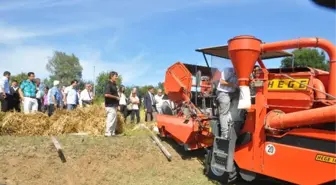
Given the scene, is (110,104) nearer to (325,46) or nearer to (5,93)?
(5,93)

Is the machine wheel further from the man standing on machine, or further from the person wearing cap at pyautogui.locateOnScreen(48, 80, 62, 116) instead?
the person wearing cap at pyautogui.locateOnScreen(48, 80, 62, 116)

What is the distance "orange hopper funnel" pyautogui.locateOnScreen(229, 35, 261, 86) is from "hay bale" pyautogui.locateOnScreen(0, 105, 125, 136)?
196 inches

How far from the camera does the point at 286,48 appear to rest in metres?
5.78

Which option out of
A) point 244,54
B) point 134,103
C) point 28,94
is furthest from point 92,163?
point 134,103

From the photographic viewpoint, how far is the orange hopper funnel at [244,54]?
5875mm

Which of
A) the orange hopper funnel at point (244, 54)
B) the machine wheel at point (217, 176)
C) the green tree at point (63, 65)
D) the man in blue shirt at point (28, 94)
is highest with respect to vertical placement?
the green tree at point (63, 65)

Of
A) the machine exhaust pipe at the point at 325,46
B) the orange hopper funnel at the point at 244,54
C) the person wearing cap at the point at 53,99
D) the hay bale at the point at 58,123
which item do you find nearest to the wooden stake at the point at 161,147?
the hay bale at the point at 58,123

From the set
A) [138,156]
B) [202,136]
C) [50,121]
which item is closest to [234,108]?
[202,136]

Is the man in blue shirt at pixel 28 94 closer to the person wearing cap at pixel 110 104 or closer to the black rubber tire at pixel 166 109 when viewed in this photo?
the person wearing cap at pixel 110 104

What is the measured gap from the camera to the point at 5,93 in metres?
10.6

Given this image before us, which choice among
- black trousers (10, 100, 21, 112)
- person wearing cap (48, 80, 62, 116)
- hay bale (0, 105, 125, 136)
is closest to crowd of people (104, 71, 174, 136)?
hay bale (0, 105, 125, 136)

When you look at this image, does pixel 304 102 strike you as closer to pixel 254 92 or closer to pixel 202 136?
pixel 254 92

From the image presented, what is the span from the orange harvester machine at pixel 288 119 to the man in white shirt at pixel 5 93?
733cm

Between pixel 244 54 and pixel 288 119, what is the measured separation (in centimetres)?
126
